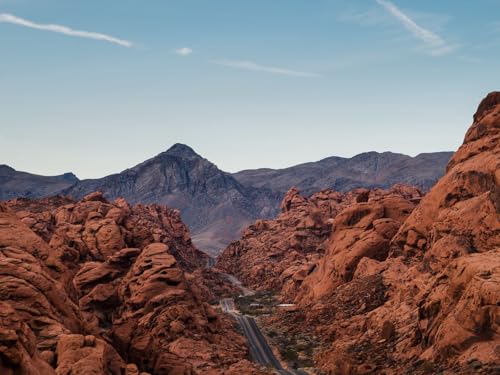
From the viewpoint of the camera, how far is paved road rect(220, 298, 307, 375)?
76812 millimetres

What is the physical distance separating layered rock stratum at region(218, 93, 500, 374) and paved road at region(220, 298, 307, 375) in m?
4.39

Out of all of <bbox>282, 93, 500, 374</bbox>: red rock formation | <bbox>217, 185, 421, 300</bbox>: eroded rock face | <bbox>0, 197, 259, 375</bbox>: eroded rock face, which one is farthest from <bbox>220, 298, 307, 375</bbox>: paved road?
<bbox>217, 185, 421, 300</bbox>: eroded rock face

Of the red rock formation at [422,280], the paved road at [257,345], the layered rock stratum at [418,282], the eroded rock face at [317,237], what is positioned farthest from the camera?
the eroded rock face at [317,237]

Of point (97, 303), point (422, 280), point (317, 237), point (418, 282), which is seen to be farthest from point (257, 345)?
point (317, 237)

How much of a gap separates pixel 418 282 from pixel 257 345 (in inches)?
1261

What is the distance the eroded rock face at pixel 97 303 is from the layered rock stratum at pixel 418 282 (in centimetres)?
1529

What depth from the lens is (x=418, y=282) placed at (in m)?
67.2

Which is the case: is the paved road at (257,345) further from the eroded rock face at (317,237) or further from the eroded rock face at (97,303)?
the eroded rock face at (317,237)

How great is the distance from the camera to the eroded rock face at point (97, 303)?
31.6 metres

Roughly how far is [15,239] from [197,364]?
82.9ft

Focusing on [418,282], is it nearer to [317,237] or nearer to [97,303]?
[97,303]

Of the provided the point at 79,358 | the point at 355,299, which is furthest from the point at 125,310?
the point at 79,358

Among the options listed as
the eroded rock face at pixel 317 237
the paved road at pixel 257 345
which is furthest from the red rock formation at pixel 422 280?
the paved road at pixel 257 345

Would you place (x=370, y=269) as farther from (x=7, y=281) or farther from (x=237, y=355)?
(x=7, y=281)
